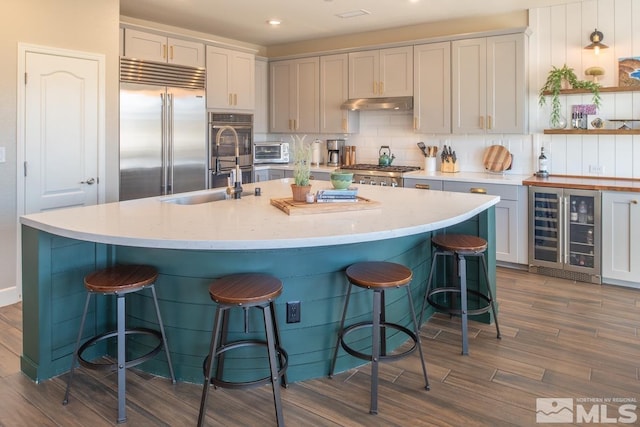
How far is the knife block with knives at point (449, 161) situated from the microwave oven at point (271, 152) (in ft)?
7.04

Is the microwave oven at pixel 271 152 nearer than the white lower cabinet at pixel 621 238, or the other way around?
the white lower cabinet at pixel 621 238

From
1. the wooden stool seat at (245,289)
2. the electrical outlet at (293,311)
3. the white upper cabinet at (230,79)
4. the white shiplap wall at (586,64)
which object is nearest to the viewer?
the wooden stool seat at (245,289)

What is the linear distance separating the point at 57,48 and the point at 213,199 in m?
1.85

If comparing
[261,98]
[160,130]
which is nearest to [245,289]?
[160,130]

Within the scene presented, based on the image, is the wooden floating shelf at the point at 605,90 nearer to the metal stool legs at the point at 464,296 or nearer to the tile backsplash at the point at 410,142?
the tile backsplash at the point at 410,142

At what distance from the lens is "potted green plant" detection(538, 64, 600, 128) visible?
466 cm

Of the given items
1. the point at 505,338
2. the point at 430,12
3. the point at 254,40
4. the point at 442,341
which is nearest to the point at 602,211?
the point at 505,338

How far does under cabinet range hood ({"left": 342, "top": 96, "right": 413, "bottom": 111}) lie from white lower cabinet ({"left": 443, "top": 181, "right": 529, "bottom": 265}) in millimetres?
1263

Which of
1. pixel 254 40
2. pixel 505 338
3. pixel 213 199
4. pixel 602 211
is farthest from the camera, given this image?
pixel 254 40

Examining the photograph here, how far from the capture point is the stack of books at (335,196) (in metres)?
3.03

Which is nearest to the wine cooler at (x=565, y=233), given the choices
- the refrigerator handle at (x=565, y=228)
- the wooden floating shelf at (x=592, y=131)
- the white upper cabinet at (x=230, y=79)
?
the refrigerator handle at (x=565, y=228)

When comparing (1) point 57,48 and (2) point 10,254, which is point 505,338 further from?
(1) point 57,48

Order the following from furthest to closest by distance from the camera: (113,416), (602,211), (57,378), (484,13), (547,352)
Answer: (484,13) → (602,211) → (547,352) → (57,378) → (113,416)

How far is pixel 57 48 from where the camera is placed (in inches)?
157
